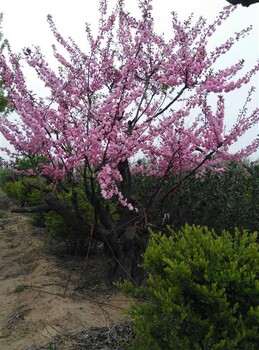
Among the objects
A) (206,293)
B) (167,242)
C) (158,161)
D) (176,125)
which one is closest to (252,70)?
(176,125)

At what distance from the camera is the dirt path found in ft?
11.3

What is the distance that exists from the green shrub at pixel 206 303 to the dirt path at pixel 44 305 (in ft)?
2.11

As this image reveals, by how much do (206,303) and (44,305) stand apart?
2.53 meters

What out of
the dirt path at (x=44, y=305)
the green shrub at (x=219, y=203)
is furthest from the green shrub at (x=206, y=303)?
the green shrub at (x=219, y=203)

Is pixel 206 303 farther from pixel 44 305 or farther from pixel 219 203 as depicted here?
pixel 219 203

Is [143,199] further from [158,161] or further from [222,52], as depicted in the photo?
[222,52]

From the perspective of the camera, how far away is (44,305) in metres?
3.96

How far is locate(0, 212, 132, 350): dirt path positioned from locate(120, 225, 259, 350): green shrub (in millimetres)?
643

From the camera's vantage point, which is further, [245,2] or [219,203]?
[219,203]

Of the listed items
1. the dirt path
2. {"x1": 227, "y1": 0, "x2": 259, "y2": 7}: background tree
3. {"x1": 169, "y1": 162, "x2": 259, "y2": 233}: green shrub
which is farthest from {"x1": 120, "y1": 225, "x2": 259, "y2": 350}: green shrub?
{"x1": 169, "y1": 162, "x2": 259, "y2": 233}: green shrub

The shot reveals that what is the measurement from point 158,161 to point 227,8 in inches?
90.1

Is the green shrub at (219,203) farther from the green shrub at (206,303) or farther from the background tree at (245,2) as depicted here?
the green shrub at (206,303)

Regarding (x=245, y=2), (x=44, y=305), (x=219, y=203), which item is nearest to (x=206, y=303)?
(x=44, y=305)

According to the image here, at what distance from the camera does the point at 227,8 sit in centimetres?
449
